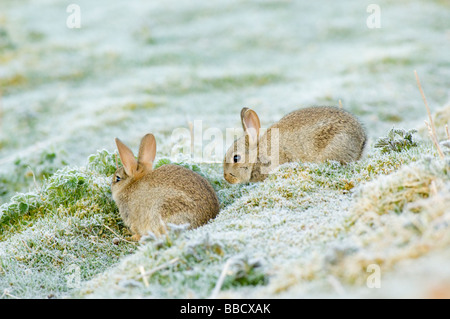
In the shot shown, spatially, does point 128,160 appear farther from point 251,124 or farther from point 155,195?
point 251,124

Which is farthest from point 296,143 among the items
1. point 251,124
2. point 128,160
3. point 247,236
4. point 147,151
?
point 247,236

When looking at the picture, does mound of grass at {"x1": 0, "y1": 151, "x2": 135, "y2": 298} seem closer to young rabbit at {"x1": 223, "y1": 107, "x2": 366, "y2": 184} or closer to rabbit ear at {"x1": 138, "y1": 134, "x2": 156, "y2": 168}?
rabbit ear at {"x1": 138, "y1": 134, "x2": 156, "y2": 168}

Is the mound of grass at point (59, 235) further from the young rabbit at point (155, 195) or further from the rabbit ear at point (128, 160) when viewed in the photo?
the rabbit ear at point (128, 160)

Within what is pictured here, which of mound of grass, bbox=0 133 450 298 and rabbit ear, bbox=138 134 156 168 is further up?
rabbit ear, bbox=138 134 156 168

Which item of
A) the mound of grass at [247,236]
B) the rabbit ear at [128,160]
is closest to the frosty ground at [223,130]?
the mound of grass at [247,236]

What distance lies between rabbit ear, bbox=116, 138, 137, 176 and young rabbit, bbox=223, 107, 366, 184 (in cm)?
146

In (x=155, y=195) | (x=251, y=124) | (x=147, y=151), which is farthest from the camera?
(x=251, y=124)

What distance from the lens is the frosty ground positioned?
11.8 feet

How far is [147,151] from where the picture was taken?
6.22 metres

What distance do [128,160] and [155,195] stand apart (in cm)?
68

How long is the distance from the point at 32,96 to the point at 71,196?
31.7 ft

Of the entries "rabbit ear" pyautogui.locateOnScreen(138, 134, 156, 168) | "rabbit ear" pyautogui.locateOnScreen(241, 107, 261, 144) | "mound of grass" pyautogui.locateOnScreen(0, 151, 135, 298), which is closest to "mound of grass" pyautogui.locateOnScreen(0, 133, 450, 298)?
"mound of grass" pyautogui.locateOnScreen(0, 151, 135, 298)

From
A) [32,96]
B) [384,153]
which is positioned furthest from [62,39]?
[384,153]
